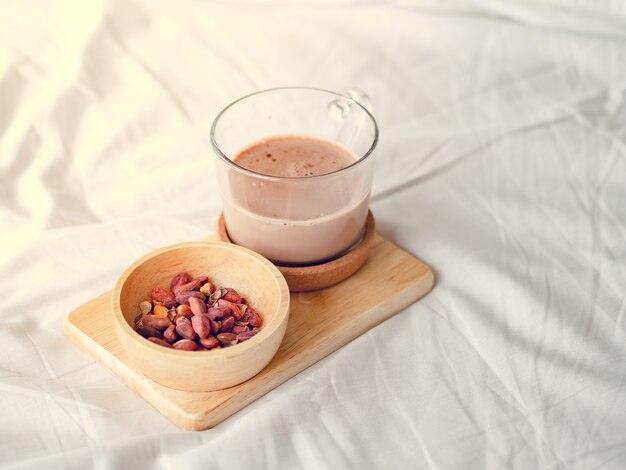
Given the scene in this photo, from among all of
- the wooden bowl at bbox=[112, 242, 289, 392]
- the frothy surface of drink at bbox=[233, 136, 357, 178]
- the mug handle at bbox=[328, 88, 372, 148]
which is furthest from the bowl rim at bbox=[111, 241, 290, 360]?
the mug handle at bbox=[328, 88, 372, 148]

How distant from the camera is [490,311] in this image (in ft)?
3.84

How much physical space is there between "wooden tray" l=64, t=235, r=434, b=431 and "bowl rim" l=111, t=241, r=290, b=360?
0.21 feet

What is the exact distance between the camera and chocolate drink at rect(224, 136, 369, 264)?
1.10 m

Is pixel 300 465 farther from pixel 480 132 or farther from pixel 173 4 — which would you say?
pixel 173 4

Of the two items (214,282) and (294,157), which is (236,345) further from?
(294,157)

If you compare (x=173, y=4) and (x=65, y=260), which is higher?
(x=173, y=4)

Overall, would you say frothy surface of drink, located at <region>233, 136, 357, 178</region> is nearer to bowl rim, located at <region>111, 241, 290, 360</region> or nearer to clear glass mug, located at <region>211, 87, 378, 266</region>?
clear glass mug, located at <region>211, 87, 378, 266</region>

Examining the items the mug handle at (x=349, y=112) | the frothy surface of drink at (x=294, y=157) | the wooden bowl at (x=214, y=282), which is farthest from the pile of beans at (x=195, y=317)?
the mug handle at (x=349, y=112)

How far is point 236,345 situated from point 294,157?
32 cm

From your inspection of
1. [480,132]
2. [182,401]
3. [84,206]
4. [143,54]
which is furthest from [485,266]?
[143,54]

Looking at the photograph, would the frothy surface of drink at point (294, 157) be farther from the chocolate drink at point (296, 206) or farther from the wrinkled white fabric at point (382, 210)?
the wrinkled white fabric at point (382, 210)

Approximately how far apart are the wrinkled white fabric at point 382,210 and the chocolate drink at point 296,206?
Result: 0.44 feet

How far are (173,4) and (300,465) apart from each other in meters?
1.00

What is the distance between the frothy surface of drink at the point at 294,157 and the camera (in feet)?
3.81
